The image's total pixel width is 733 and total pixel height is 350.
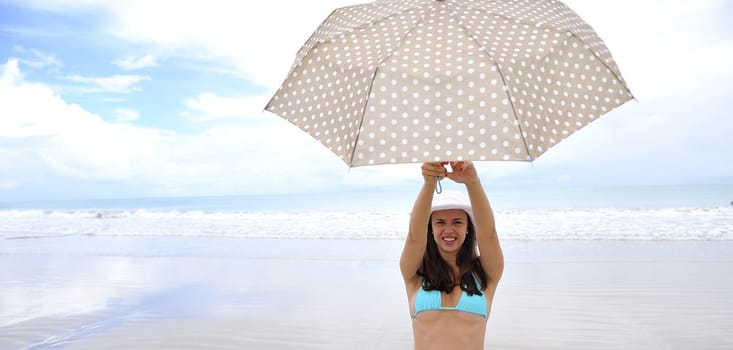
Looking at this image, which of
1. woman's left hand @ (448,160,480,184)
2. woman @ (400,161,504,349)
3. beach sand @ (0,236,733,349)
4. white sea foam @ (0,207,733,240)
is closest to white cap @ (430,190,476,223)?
woman @ (400,161,504,349)

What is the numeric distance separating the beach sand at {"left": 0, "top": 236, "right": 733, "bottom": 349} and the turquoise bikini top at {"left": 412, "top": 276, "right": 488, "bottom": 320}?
3089mm

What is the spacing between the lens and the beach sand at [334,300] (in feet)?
19.2

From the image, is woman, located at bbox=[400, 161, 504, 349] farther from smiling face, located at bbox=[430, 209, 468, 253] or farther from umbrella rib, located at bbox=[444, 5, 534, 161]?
umbrella rib, located at bbox=[444, 5, 534, 161]

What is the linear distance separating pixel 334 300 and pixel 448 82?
5.76 meters

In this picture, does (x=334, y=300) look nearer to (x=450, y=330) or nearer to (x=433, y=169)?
(x=450, y=330)

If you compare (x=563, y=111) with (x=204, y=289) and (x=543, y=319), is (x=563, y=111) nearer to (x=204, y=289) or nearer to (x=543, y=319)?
(x=543, y=319)

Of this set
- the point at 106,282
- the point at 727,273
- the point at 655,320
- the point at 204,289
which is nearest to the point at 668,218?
the point at 727,273

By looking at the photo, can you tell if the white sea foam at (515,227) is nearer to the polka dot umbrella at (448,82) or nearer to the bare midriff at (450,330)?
the bare midriff at (450,330)

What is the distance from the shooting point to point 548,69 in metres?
2.34

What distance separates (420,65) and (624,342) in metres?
4.76

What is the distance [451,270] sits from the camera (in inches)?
109

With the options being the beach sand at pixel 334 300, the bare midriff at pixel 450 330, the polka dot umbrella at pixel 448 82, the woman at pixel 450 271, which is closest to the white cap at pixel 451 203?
the woman at pixel 450 271

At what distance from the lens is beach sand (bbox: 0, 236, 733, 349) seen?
5.84 meters

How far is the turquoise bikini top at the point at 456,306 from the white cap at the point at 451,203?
0.40 metres
